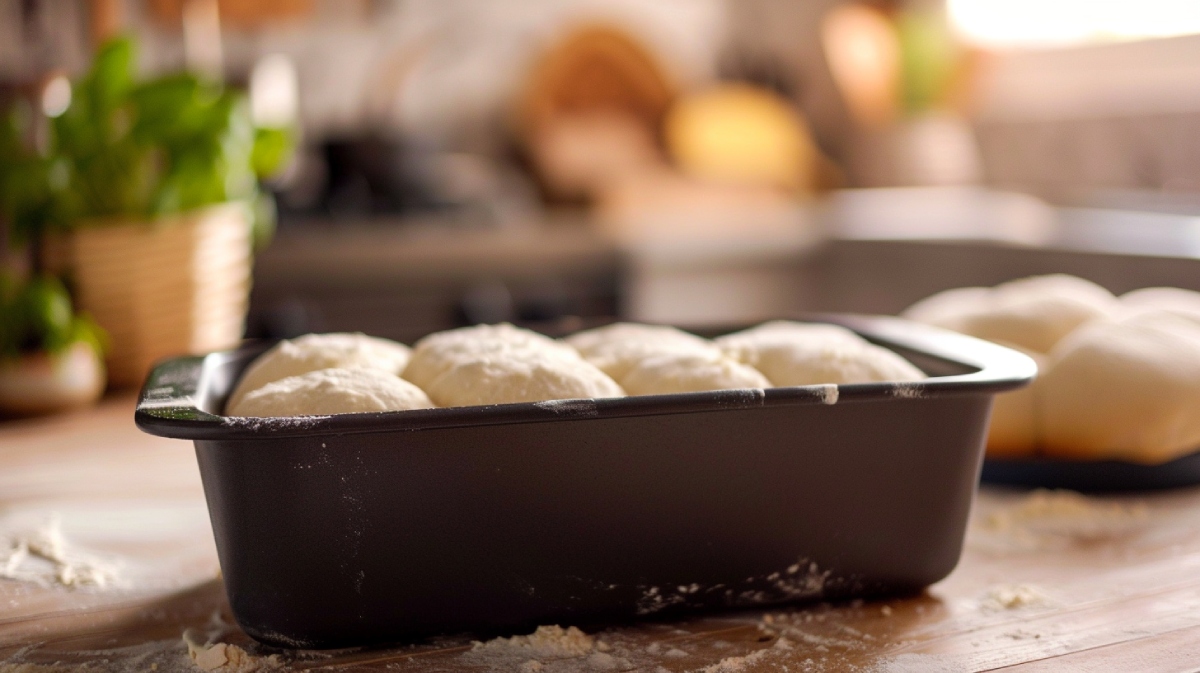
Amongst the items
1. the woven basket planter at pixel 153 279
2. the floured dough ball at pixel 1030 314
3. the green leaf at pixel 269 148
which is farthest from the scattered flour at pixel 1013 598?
the green leaf at pixel 269 148

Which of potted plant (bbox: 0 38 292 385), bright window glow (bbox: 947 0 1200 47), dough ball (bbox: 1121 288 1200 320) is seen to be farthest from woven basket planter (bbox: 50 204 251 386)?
bright window glow (bbox: 947 0 1200 47)

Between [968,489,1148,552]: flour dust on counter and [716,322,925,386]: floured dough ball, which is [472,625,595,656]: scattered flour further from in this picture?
[968,489,1148,552]: flour dust on counter

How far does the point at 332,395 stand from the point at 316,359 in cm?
10

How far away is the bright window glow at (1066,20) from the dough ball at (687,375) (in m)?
2.50

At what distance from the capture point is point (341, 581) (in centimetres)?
57

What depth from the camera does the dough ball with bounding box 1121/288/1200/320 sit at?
995 mm

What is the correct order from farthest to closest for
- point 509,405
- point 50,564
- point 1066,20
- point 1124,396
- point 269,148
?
point 1066,20
point 269,148
point 1124,396
point 50,564
point 509,405

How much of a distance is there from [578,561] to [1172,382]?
1.86 ft

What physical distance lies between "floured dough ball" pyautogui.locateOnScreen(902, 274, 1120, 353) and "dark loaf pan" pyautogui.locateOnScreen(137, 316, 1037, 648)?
356 millimetres

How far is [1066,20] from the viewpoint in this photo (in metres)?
3.07

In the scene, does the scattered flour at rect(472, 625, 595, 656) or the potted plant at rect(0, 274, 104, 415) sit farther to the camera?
the potted plant at rect(0, 274, 104, 415)

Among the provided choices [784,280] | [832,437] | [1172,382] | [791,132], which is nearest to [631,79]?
[791,132]

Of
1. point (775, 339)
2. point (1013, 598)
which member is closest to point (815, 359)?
point (775, 339)

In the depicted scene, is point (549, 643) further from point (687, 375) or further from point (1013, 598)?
point (1013, 598)
